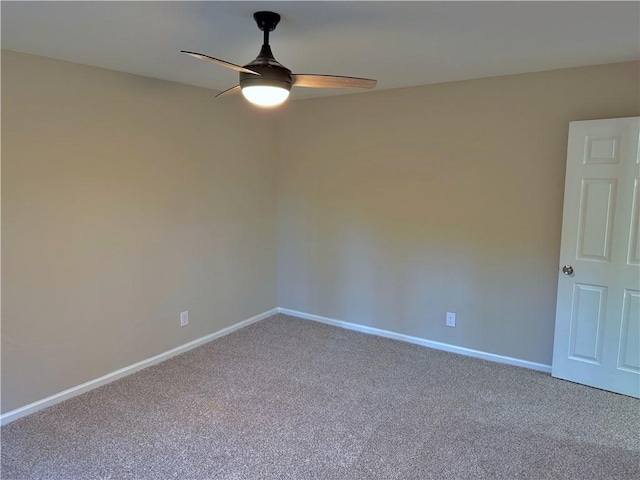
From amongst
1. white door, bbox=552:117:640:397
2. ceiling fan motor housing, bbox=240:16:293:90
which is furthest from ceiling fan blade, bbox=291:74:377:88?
white door, bbox=552:117:640:397

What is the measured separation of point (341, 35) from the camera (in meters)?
2.37

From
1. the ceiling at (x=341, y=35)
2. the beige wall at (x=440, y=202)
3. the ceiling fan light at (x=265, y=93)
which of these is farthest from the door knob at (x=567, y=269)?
the ceiling fan light at (x=265, y=93)

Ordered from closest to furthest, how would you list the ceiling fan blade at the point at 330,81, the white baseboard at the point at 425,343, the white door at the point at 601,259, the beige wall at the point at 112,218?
1. the ceiling fan blade at the point at 330,81
2. the beige wall at the point at 112,218
3. the white door at the point at 601,259
4. the white baseboard at the point at 425,343

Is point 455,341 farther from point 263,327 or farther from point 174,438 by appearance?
point 174,438

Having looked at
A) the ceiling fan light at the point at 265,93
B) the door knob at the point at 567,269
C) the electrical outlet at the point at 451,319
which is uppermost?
the ceiling fan light at the point at 265,93

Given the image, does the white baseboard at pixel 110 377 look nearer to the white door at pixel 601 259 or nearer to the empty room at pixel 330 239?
the empty room at pixel 330 239

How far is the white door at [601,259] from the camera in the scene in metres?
2.93

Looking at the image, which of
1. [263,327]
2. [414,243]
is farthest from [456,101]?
[263,327]

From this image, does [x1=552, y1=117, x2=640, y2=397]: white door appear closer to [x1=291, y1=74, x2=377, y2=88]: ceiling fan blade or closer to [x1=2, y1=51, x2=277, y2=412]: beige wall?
[x1=291, y1=74, x2=377, y2=88]: ceiling fan blade

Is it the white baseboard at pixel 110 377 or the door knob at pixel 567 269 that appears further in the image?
the door knob at pixel 567 269

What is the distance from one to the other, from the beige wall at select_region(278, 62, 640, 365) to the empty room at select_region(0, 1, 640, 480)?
0.8 inches

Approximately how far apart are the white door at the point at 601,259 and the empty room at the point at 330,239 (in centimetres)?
1

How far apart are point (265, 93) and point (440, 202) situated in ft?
7.07

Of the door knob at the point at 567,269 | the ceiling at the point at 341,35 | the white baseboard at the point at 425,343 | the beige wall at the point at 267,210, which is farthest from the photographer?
the white baseboard at the point at 425,343
